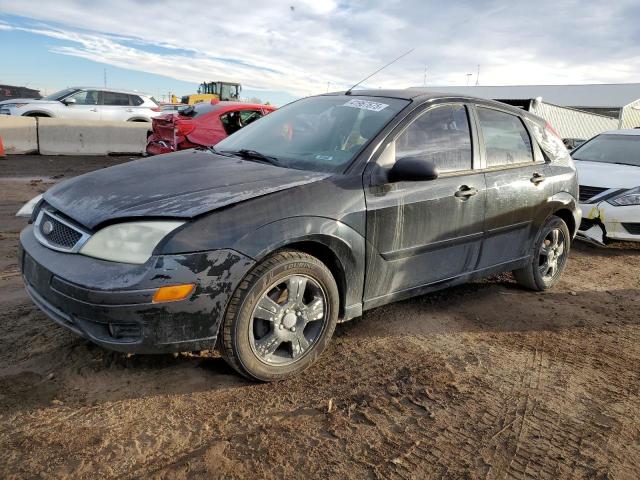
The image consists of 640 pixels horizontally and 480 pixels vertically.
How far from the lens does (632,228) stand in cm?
622

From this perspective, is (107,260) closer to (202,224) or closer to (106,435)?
(202,224)

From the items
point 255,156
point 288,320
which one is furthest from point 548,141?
point 288,320

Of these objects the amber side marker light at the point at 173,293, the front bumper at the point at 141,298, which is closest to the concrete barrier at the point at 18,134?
the front bumper at the point at 141,298

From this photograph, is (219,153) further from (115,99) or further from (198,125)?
(115,99)

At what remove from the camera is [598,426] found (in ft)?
8.63

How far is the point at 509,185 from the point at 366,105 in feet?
4.20

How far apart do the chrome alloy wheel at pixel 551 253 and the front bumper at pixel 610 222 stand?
6.28 feet

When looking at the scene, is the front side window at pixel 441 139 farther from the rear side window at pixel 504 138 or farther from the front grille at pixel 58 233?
the front grille at pixel 58 233

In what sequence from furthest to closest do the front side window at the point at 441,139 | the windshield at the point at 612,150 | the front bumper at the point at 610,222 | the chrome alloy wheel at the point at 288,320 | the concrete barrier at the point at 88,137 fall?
the concrete barrier at the point at 88,137
the windshield at the point at 612,150
the front bumper at the point at 610,222
the front side window at the point at 441,139
the chrome alloy wheel at the point at 288,320

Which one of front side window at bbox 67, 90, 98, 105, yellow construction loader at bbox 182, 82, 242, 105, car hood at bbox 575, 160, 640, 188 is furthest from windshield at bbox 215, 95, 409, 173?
yellow construction loader at bbox 182, 82, 242, 105

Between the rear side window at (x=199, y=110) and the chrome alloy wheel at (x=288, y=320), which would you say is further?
the rear side window at (x=199, y=110)

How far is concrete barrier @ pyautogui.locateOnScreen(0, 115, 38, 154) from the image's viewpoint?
1257 cm

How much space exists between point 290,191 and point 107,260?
39.3 inches

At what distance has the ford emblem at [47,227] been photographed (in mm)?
2758
